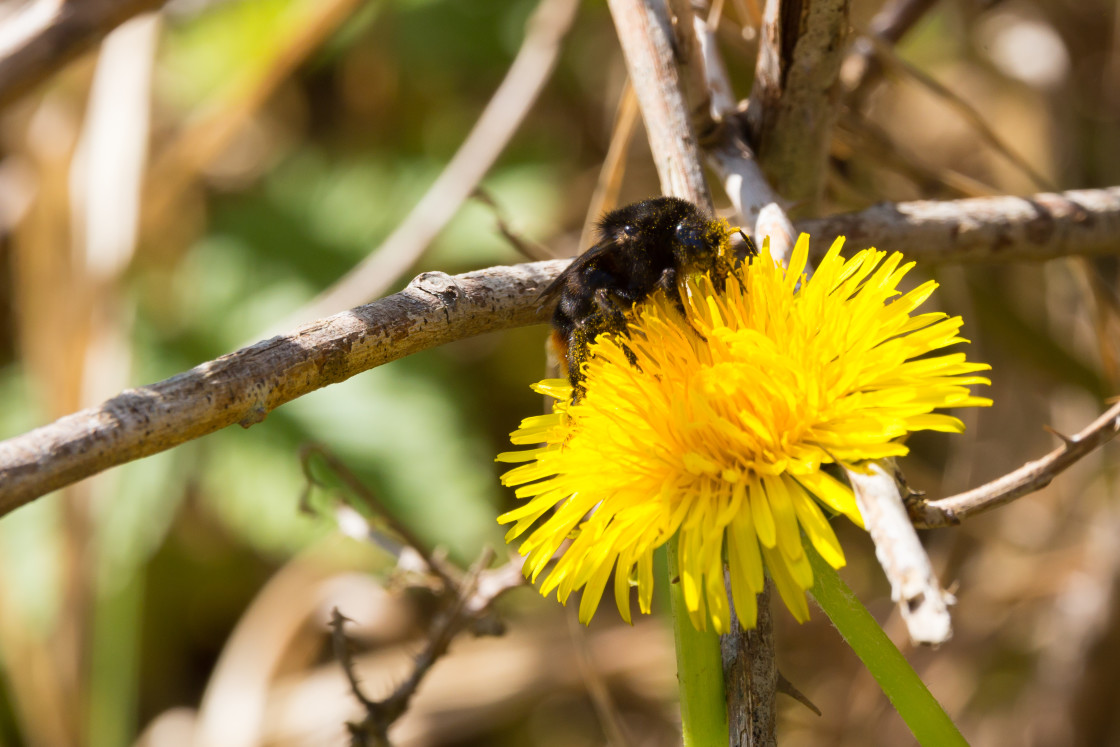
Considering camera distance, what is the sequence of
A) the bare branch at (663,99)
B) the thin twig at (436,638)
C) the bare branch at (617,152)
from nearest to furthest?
the bare branch at (663,99) → the thin twig at (436,638) → the bare branch at (617,152)

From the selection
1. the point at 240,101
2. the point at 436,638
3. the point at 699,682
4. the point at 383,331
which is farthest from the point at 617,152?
the point at 240,101

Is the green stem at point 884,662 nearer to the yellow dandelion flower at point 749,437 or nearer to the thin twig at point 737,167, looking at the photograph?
the yellow dandelion flower at point 749,437

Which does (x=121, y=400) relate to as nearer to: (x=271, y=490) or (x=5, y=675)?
(x=271, y=490)

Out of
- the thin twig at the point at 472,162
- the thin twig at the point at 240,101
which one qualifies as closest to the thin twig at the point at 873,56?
the thin twig at the point at 472,162

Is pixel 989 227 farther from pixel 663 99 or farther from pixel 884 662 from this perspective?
pixel 884 662

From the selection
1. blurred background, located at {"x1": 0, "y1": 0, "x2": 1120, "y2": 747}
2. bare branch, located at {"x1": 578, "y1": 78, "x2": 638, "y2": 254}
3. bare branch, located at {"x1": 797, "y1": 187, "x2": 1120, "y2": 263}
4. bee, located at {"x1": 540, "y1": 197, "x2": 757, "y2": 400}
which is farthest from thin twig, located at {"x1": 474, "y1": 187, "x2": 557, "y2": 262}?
blurred background, located at {"x1": 0, "y1": 0, "x2": 1120, "y2": 747}

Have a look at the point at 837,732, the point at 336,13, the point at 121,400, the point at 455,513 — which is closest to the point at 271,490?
the point at 455,513

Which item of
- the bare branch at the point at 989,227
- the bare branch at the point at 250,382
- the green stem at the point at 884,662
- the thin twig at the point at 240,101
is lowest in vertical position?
the green stem at the point at 884,662
